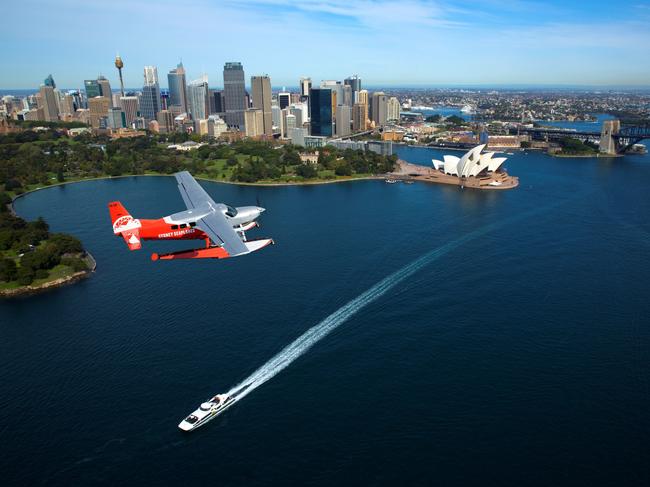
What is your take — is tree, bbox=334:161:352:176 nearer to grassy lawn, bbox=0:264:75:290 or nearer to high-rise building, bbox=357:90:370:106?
grassy lawn, bbox=0:264:75:290

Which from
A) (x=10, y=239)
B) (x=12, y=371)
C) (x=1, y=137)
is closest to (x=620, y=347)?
(x=12, y=371)

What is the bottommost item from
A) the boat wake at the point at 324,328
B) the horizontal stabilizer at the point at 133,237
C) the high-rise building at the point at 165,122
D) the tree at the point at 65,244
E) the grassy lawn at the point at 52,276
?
the boat wake at the point at 324,328

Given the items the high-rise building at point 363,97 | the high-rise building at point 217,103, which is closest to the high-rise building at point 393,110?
the high-rise building at point 363,97

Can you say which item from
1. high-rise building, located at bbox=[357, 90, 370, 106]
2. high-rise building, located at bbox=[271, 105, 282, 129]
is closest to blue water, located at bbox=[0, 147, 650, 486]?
high-rise building, located at bbox=[271, 105, 282, 129]

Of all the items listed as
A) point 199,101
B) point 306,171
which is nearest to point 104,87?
point 199,101

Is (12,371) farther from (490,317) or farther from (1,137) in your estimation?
(1,137)

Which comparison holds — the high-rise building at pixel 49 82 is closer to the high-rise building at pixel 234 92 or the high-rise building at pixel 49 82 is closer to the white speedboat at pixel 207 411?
the high-rise building at pixel 234 92

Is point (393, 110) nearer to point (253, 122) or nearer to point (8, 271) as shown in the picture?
point (253, 122)
